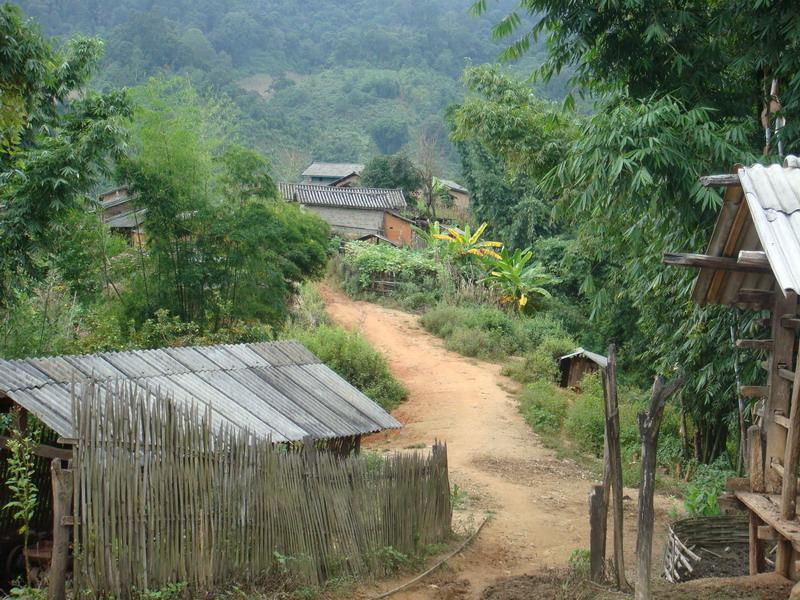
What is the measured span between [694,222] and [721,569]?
3.00 metres

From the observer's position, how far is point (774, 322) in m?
5.53

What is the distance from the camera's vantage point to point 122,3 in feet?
242

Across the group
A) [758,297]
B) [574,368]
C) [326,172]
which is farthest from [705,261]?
[326,172]

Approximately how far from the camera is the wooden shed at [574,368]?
1859cm

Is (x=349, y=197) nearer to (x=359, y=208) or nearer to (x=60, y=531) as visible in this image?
(x=359, y=208)

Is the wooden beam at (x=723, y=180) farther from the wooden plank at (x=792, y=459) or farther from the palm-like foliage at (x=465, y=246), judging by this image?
the palm-like foliage at (x=465, y=246)

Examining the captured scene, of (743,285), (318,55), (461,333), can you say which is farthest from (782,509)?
(318,55)

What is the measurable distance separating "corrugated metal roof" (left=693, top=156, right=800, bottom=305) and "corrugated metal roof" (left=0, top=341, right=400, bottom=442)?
11.6 ft

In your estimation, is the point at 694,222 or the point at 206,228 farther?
the point at 206,228

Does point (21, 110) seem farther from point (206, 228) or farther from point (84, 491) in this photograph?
point (206, 228)

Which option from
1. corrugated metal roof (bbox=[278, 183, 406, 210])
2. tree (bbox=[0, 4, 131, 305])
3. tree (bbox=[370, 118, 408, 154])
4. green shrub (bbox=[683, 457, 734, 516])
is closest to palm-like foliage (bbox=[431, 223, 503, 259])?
corrugated metal roof (bbox=[278, 183, 406, 210])

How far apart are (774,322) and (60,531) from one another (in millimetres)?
4623

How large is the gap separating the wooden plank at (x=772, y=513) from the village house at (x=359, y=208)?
2782cm

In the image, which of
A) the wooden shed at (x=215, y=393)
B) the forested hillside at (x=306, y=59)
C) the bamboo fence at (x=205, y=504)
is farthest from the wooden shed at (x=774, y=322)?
the forested hillside at (x=306, y=59)
